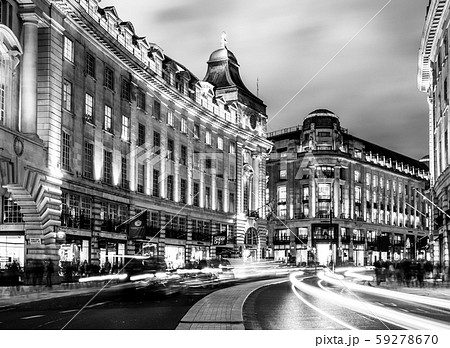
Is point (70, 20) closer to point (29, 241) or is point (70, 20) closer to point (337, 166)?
point (29, 241)

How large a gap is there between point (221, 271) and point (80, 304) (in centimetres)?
2152

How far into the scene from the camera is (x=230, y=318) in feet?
50.2

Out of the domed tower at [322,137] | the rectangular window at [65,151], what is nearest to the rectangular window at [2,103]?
the rectangular window at [65,151]

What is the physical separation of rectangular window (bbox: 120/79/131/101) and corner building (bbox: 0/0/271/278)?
0.07 meters

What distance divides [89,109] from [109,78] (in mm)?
1892

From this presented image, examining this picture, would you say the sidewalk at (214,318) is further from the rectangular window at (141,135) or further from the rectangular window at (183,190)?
the rectangular window at (141,135)

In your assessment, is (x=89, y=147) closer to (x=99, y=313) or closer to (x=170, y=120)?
(x=99, y=313)

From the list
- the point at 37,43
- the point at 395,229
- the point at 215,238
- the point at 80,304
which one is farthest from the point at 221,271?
the point at 395,229

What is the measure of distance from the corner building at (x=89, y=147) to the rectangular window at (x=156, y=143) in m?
0.05

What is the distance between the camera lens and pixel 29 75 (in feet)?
94.4

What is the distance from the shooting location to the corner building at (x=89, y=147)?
20.5m

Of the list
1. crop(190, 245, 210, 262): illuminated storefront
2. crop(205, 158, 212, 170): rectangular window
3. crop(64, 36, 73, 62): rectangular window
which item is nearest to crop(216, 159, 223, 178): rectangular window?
crop(205, 158, 212, 170): rectangular window

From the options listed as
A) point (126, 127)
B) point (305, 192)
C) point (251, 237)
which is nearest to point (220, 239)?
point (126, 127)
